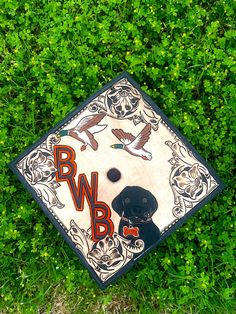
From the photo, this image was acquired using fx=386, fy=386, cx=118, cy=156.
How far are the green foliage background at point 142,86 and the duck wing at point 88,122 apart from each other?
1.18 ft

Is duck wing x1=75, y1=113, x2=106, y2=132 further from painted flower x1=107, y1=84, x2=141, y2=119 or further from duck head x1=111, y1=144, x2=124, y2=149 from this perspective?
duck head x1=111, y1=144, x2=124, y2=149

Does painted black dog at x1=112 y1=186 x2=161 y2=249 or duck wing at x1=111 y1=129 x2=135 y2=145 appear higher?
duck wing at x1=111 y1=129 x2=135 y2=145

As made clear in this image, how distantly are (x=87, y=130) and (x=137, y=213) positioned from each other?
931mm

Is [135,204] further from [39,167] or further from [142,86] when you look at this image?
[142,86]

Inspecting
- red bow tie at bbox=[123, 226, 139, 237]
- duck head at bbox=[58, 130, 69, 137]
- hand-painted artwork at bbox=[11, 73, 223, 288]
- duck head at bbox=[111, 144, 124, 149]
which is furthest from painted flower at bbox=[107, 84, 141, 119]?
red bow tie at bbox=[123, 226, 139, 237]

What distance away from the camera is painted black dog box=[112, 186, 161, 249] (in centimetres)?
360

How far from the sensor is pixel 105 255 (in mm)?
3613

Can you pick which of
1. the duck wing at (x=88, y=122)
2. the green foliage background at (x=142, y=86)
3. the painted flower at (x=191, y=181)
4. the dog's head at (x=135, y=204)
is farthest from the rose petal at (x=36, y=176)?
→ the painted flower at (x=191, y=181)

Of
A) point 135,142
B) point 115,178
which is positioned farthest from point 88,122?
point 115,178

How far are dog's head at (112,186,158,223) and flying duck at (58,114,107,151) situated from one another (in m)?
0.54

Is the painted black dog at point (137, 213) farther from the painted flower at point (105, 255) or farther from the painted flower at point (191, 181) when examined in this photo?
the painted flower at point (191, 181)

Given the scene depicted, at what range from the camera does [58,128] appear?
374cm

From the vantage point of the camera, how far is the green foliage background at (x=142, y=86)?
12.6 feet

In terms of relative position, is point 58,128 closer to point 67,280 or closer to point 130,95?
point 130,95
